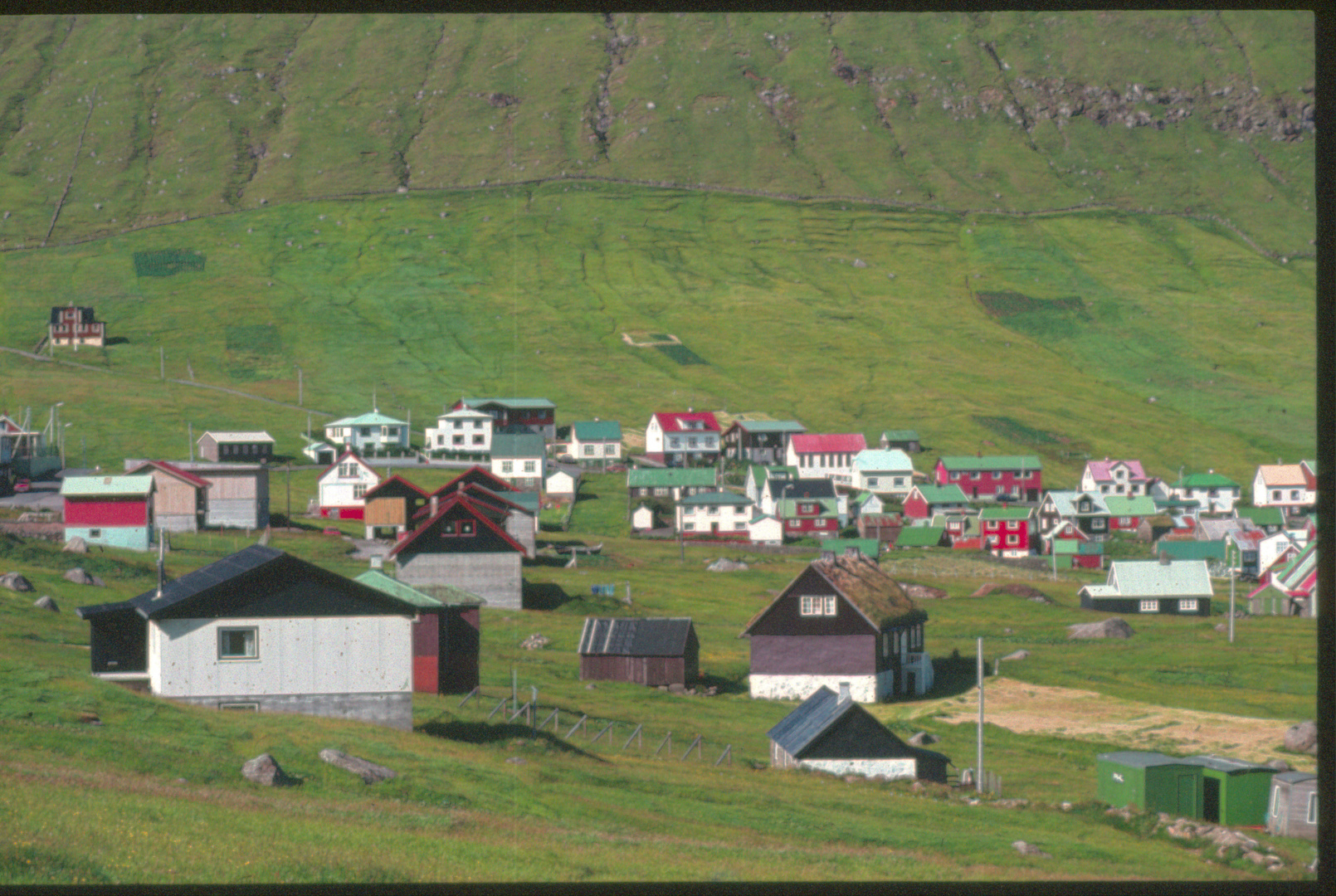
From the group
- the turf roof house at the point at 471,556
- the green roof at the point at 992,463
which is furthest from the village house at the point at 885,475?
the turf roof house at the point at 471,556

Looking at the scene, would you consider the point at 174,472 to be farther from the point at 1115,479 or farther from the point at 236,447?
the point at 1115,479

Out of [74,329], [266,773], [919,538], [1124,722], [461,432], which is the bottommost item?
[1124,722]

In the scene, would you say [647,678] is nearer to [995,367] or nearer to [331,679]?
[331,679]

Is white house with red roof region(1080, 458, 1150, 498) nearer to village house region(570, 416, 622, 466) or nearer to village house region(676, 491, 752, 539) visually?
village house region(676, 491, 752, 539)

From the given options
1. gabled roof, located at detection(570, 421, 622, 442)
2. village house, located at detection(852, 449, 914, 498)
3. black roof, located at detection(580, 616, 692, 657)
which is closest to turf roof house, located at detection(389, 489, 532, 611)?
black roof, located at detection(580, 616, 692, 657)

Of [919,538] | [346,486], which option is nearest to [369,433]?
[346,486]

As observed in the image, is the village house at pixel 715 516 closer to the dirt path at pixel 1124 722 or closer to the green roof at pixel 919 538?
the green roof at pixel 919 538
